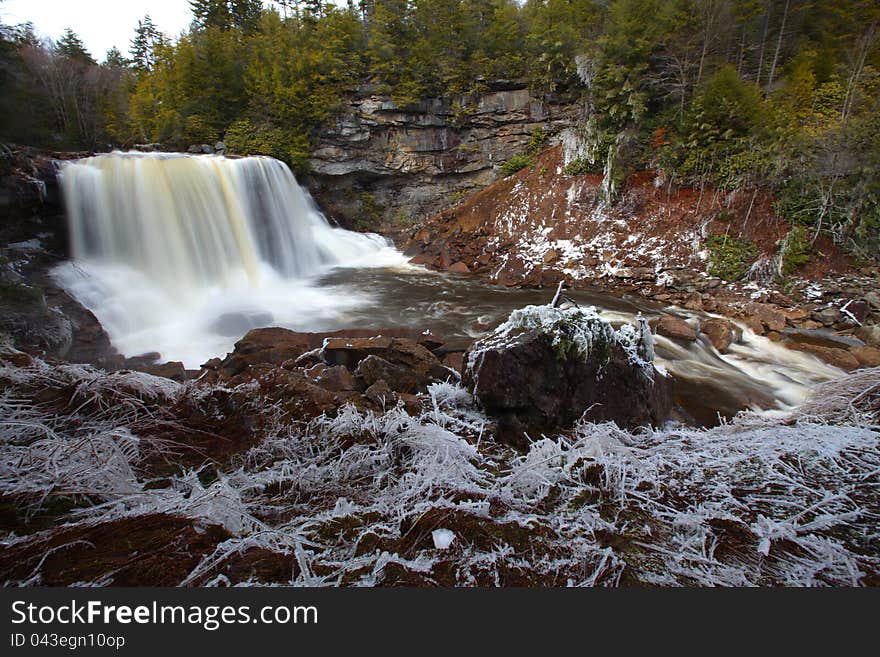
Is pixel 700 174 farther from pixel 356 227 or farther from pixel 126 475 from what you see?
pixel 126 475

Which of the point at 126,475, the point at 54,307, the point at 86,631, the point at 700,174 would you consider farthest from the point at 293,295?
the point at 700,174

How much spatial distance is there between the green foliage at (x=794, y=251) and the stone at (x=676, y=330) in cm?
537

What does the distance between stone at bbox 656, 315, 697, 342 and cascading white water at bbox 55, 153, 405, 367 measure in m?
8.72

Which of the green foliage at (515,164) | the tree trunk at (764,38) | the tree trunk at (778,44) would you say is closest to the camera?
the tree trunk at (778,44)

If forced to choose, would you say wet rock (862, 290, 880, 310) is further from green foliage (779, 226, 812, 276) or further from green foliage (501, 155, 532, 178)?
green foliage (501, 155, 532, 178)

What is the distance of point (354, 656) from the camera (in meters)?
1.18

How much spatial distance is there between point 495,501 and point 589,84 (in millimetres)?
19699

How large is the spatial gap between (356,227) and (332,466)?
20701mm

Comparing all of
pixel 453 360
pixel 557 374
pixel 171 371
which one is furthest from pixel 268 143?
pixel 557 374

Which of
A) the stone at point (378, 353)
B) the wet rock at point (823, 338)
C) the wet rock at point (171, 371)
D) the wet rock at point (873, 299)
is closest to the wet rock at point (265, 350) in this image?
the wet rock at point (171, 371)

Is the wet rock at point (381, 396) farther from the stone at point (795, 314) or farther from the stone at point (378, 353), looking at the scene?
the stone at point (795, 314)

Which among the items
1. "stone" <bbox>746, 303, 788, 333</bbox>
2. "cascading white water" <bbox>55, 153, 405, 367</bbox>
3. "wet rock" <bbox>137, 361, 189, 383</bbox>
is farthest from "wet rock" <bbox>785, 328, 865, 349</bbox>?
"wet rock" <bbox>137, 361, 189, 383</bbox>

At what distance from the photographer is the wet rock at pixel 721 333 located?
8898mm

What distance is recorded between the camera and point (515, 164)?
799 inches
